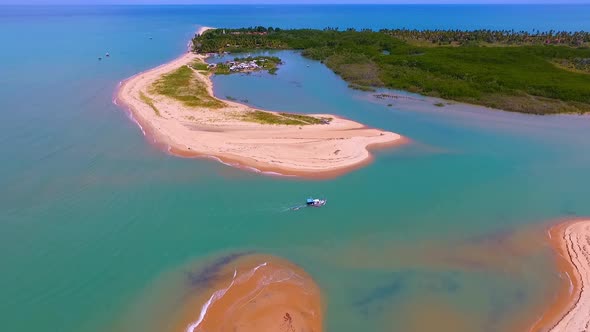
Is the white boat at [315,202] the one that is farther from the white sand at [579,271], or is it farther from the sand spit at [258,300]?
the white sand at [579,271]

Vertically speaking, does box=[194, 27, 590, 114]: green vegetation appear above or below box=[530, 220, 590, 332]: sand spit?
above

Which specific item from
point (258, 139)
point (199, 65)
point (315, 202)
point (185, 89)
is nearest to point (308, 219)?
point (315, 202)

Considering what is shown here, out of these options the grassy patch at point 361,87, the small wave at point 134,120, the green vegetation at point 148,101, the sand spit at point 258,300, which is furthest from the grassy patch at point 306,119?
the sand spit at point 258,300

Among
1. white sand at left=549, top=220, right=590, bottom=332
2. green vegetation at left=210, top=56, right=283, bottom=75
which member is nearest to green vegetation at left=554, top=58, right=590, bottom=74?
white sand at left=549, top=220, right=590, bottom=332

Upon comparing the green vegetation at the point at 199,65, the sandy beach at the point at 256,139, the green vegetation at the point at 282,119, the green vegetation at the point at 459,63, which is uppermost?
the green vegetation at the point at 459,63

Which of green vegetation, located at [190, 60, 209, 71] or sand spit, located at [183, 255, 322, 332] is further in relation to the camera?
green vegetation, located at [190, 60, 209, 71]

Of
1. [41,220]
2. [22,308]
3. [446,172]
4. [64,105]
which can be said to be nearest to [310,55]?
[64,105]

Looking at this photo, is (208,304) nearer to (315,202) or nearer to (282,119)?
(315,202)

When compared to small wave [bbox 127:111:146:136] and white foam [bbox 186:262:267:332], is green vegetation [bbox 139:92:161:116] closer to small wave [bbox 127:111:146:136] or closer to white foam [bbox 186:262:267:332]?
small wave [bbox 127:111:146:136]
